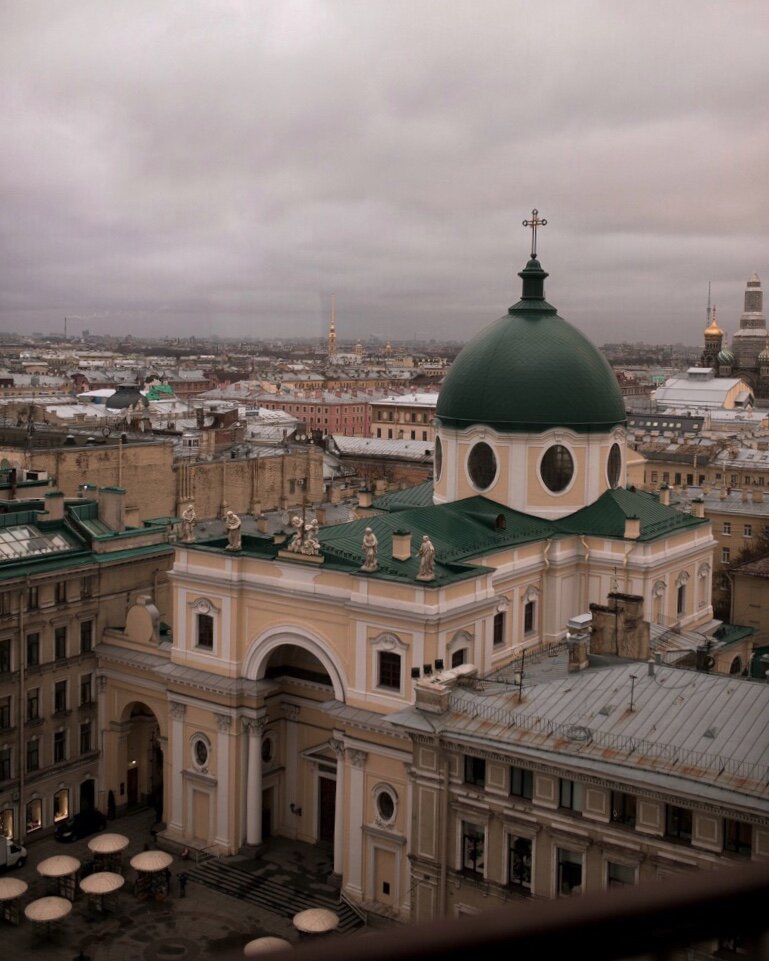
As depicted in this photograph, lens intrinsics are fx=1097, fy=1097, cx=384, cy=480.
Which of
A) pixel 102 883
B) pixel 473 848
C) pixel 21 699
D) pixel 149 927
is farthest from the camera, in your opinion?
pixel 21 699

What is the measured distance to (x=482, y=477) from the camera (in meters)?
41.5

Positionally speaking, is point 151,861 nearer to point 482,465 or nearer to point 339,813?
point 339,813

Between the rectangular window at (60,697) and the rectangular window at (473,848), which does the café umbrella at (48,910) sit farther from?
the rectangular window at (473,848)

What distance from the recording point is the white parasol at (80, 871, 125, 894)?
3147 cm

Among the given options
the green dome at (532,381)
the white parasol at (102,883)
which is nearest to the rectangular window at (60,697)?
the white parasol at (102,883)

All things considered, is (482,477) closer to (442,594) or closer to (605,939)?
(442,594)

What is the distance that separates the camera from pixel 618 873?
24016 mm

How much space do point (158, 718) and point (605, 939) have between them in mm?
37657

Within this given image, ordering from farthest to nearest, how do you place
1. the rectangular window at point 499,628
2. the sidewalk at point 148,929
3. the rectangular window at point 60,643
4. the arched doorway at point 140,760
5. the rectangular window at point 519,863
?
the arched doorway at point 140,760 → the rectangular window at point 60,643 → the rectangular window at point 499,628 → the sidewalk at point 148,929 → the rectangular window at point 519,863

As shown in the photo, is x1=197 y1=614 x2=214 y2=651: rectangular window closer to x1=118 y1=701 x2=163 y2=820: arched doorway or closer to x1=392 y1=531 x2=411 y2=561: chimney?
x1=118 y1=701 x2=163 y2=820: arched doorway

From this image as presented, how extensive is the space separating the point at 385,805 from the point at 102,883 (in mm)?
8476

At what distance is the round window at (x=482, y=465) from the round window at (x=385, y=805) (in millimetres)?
13395

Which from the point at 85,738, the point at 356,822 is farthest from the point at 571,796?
the point at 85,738

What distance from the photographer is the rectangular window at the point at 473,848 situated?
2609 cm
